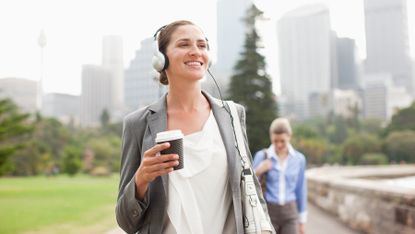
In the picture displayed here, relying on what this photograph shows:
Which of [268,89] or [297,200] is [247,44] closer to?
[268,89]

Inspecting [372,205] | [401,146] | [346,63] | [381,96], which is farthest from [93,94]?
[372,205]

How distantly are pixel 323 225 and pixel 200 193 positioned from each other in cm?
655

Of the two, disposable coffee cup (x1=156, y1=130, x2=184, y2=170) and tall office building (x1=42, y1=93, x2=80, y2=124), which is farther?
tall office building (x1=42, y1=93, x2=80, y2=124)

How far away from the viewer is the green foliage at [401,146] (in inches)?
1711

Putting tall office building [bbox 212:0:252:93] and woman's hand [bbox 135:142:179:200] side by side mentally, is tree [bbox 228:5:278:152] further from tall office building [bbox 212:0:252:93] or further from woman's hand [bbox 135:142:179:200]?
tall office building [bbox 212:0:252:93]

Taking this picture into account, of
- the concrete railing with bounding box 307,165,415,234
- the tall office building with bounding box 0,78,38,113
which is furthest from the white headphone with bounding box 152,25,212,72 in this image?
the tall office building with bounding box 0,78,38,113

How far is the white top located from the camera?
4.29ft

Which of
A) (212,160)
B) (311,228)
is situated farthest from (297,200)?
(311,228)

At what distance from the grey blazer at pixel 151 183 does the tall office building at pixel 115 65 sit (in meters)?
108

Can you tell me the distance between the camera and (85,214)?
11906 millimetres

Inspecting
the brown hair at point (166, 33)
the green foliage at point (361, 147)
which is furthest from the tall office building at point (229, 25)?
the brown hair at point (166, 33)

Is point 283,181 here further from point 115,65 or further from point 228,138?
point 115,65

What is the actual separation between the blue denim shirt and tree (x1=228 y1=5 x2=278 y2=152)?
13.3 metres

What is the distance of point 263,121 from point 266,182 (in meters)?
13.5
